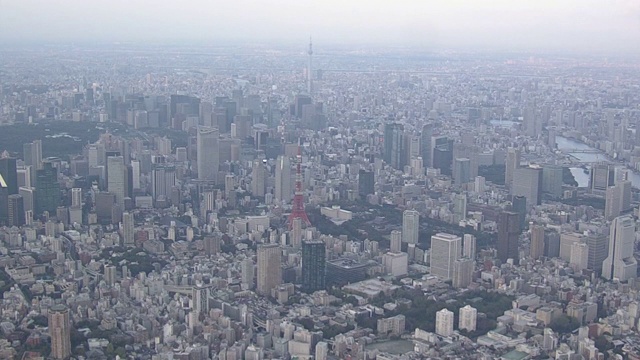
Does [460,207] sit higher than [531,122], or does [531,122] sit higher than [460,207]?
[531,122]

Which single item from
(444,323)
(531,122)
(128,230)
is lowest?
(444,323)

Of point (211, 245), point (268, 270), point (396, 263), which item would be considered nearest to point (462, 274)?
point (396, 263)

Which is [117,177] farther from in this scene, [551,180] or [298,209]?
[551,180]

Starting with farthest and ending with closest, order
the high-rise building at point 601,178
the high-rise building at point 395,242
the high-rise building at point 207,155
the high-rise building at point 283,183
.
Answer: the high-rise building at point 207,155 → the high-rise building at point 601,178 → the high-rise building at point 283,183 → the high-rise building at point 395,242

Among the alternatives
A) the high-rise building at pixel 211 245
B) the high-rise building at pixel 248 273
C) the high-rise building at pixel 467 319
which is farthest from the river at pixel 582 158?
the high-rise building at pixel 248 273

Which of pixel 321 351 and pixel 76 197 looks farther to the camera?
pixel 76 197

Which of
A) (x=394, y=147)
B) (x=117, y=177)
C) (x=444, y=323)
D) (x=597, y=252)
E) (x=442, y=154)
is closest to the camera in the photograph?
(x=444, y=323)

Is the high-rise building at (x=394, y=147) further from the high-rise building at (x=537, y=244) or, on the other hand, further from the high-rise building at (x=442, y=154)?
the high-rise building at (x=537, y=244)
